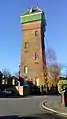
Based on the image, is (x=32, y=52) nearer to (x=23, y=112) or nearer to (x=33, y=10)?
(x=33, y=10)

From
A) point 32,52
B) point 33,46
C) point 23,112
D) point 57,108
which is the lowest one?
point 32,52

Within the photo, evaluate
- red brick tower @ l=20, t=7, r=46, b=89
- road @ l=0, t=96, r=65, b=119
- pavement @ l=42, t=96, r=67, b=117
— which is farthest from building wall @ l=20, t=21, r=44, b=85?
road @ l=0, t=96, r=65, b=119

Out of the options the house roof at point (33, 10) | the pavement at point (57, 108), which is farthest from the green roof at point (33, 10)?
the pavement at point (57, 108)

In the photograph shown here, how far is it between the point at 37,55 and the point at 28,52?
3.42 m

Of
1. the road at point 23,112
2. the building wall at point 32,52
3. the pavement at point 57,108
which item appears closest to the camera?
the road at point 23,112

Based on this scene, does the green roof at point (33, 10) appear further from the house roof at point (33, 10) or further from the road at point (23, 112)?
the road at point (23, 112)

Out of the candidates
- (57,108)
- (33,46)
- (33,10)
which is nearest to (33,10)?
(33,10)

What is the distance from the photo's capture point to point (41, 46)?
81688 millimetres

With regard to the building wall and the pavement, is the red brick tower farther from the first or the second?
the pavement

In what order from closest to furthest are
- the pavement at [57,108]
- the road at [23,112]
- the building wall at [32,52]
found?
1. the road at [23,112]
2. the pavement at [57,108]
3. the building wall at [32,52]

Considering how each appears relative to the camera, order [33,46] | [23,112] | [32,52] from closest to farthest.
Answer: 1. [23,112]
2. [32,52]
3. [33,46]

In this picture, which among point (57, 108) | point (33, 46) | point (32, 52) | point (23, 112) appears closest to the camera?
point (23, 112)

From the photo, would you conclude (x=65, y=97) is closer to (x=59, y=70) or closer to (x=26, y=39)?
(x=59, y=70)

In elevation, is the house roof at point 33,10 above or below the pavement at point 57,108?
above
